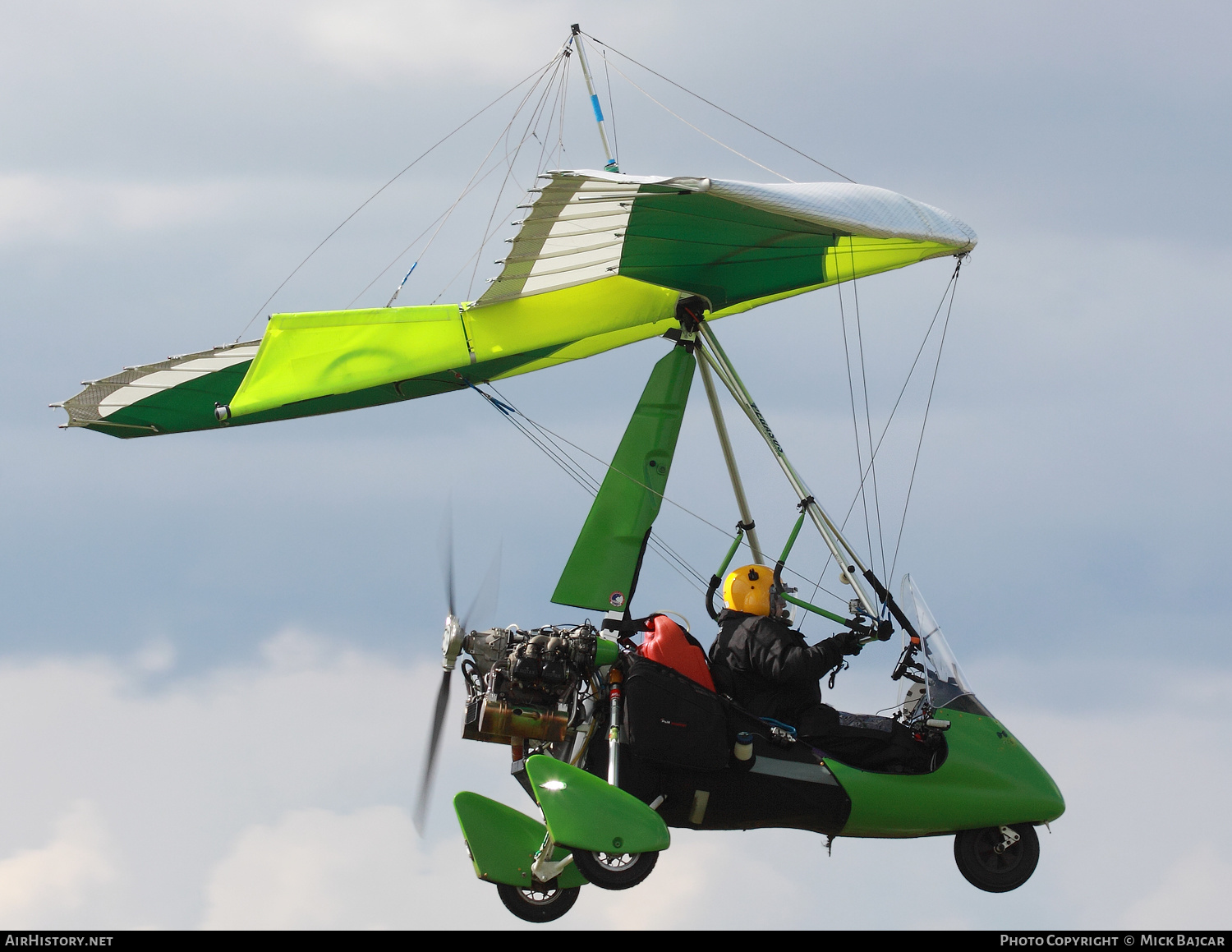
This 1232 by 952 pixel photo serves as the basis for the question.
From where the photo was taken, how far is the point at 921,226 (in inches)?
646

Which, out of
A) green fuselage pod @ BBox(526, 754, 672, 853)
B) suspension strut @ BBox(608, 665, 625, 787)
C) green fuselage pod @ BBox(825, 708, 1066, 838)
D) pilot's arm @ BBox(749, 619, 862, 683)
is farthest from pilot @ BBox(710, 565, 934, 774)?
green fuselage pod @ BBox(526, 754, 672, 853)

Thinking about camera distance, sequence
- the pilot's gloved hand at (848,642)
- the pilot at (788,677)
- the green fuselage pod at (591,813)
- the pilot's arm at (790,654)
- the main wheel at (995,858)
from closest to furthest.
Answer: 1. the green fuselage pod at (591,813)
2. the pilot's arm at (790,654)
3. the pilot at (788,677)
4. the pilot's gloved hand at (848,642)
5. the main wheel at (995,858)

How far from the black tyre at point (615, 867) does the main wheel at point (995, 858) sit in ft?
10.2

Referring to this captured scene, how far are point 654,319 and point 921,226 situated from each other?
281 cm

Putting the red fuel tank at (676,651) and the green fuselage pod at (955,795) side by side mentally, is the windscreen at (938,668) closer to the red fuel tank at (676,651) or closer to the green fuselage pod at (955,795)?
the green fuselage pod at (955,795)

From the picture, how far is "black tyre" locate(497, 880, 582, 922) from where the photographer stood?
15109mm

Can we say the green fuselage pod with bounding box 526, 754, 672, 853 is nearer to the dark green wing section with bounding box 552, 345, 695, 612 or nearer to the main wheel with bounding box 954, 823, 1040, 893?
the dark green wing section with bounding box 552, 345, 695, 612

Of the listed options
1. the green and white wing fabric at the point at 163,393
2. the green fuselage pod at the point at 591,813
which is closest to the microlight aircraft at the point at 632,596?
the green fuselage pod at the point at 591,813

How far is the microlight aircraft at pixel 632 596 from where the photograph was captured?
47.6ft

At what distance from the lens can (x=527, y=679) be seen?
1441cm

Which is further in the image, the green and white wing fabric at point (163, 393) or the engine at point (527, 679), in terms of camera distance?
the green and white wing fabric at point (163, 393)

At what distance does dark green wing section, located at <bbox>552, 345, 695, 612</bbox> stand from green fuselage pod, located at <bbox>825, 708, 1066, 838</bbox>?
2.72 m

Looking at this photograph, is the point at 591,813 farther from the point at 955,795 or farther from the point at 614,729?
the point at 955,795

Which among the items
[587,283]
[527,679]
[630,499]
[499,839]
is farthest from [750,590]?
[587,283]
